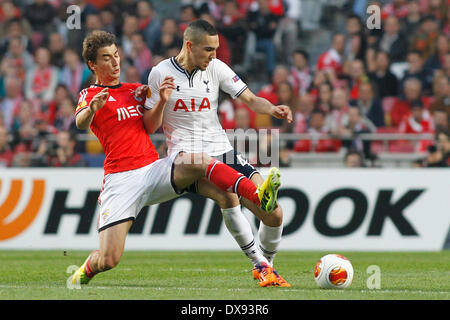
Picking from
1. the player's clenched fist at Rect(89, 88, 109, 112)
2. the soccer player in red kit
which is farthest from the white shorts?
the player's clenched fist at Rect(89, 88, 109, 112)

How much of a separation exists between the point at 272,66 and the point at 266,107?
9.50 metres

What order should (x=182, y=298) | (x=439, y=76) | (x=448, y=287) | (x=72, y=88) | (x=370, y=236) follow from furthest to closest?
(x=72, y=88) → (x=439, y=76) → (x=370, y=236) → (x=448, y=287) → (x=182, y=298)

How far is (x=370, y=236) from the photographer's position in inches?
529

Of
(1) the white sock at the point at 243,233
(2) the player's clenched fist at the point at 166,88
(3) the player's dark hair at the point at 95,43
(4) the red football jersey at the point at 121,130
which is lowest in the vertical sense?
(1) the white sock at the point at 243,233

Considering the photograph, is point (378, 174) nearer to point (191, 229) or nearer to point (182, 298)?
point (191, 229)

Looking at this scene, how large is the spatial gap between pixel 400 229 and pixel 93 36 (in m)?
6.82

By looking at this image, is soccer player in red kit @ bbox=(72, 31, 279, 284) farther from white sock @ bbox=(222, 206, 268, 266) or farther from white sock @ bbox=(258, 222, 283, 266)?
white sock @ bbox=(258, 222, 283, 266)

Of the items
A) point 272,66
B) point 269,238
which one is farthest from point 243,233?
point 272,66

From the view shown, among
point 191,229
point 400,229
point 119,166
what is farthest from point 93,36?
point 400,229

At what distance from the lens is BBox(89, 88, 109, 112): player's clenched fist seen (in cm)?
768

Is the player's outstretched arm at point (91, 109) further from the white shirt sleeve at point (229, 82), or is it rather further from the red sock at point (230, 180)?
the white shirt sleeve at point (229, 82)

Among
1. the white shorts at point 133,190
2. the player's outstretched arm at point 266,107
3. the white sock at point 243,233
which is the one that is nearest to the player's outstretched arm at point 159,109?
the white shorts at point 133,190

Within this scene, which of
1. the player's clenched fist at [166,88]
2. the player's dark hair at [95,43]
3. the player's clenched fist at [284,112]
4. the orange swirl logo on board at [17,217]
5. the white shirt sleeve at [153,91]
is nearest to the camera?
the player's clenched fist at [166,88]

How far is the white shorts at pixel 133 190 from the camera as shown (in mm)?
8039
